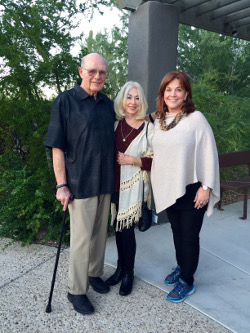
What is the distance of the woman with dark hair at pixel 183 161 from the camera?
7.46ft

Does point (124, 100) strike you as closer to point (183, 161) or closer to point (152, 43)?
point (183, 161)

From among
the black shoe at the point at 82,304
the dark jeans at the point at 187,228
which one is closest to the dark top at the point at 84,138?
the dark jeans at the point at 187,228

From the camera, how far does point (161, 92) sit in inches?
96.0

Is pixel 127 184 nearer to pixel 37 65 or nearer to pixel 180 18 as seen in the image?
pixel 37 65

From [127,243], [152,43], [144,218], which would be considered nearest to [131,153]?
[144,218]

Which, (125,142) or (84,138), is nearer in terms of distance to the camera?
(84,138)

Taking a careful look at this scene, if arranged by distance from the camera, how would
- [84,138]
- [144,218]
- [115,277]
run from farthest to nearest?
[115,277] < [144,218] < [84,138]

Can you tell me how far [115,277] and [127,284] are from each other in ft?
0.57

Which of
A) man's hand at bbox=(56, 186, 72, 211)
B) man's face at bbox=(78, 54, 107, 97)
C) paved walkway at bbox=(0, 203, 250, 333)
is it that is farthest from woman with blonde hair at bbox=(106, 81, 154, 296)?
paved walkway at bbox=(0, 203, 250, 333)

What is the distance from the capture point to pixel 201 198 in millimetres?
2371

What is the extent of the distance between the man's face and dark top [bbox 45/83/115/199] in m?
0.07

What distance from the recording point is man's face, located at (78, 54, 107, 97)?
2275 millimetres

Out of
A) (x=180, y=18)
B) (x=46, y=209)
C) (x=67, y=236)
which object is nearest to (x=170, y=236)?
(x=67, y=236)

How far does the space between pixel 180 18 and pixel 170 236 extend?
9.87ft
